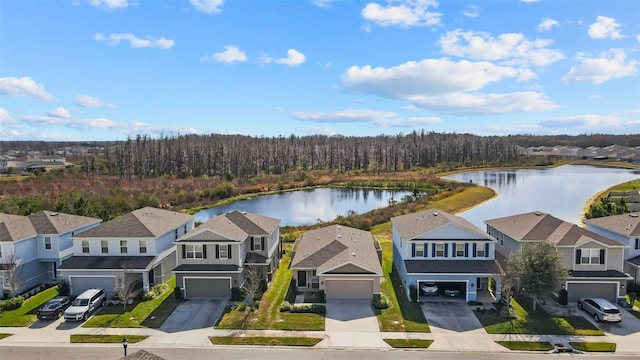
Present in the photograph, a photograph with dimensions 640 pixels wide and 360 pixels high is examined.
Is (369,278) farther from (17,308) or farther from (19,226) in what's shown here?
(19,226)

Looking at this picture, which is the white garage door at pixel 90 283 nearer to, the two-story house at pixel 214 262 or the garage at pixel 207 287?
the two-story house at pixel 214 262

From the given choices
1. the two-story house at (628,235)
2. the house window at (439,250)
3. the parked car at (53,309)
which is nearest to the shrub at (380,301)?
the house window at (439,250)

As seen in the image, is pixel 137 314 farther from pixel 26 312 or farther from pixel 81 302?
pixel 26 312

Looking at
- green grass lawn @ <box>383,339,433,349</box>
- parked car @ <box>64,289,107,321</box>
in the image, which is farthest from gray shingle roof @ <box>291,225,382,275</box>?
parked car @ <box>64,289,107,321</box>

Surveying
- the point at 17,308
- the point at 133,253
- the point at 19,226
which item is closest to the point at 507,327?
the point at 133,253

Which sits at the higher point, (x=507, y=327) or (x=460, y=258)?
(x=460, y=258)

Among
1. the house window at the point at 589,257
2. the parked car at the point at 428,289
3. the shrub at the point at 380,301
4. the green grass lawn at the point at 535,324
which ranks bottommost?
the green grass lawn at the point at 535,324
